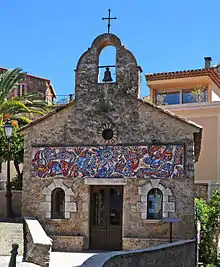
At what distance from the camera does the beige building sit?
26609 mm

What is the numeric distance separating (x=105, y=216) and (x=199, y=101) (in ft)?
41.3

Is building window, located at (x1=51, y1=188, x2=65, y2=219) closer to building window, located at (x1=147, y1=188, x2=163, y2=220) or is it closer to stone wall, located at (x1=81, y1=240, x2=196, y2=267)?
building window, located at (x1=147, y1=188, x2=163, y2=220)

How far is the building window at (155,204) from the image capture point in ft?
56.4

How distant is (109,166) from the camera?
1764 centimetres

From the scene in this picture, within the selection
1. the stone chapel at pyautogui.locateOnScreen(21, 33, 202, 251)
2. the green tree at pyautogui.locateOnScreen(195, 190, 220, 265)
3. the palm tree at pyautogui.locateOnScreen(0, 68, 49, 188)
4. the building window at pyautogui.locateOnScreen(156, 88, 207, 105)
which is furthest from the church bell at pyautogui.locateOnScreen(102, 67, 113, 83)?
the building window at pyautogui.locateOnScreen(156, 88, 207, 105)

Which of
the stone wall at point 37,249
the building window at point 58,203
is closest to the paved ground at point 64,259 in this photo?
the stone wall at point 37,249

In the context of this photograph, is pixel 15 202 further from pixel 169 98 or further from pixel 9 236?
pixel 169 98

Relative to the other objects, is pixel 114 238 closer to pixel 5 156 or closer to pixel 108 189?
pixel 108 189

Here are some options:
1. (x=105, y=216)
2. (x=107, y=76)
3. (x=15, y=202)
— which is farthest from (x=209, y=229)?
(x=15, y=202)

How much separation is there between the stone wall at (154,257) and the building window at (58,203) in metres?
5.12

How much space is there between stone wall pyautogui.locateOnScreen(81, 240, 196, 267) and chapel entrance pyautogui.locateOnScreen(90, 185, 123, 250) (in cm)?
331

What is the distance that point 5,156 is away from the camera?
23.2 m

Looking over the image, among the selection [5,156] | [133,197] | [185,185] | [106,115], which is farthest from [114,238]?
[5,156]

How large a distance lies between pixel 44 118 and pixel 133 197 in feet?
14.5
